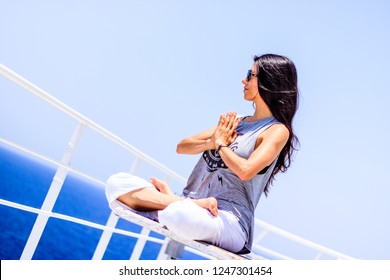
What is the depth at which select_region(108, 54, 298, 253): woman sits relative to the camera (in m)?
1.11

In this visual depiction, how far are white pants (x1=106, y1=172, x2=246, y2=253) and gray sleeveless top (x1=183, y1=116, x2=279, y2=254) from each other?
0.07 meters

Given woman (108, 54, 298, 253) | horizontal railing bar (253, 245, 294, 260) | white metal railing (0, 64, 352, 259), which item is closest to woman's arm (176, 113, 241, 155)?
woman (108, 54, 298, 253)

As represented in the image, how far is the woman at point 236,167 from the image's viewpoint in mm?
1109

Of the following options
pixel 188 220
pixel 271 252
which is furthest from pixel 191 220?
pixel 271 252

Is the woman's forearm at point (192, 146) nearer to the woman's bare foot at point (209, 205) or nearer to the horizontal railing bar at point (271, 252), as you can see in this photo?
the woman's bare foot at point (209, 205)

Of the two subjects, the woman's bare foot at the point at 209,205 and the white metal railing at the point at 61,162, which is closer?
the woman's bare foot at the point at 209,205

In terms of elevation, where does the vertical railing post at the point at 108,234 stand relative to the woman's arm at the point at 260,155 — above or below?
below

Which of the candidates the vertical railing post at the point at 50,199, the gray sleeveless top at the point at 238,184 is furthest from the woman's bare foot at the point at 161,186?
the vertical railing post at the point at 50,199

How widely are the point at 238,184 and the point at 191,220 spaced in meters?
0.33

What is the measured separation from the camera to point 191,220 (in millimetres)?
1053

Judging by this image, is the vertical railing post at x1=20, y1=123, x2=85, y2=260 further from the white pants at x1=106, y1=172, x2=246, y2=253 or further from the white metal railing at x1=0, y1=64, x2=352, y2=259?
the white pants at x1=106, y1=172, x2=246, y2=253

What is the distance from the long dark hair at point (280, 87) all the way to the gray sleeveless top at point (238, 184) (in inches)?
2.3
